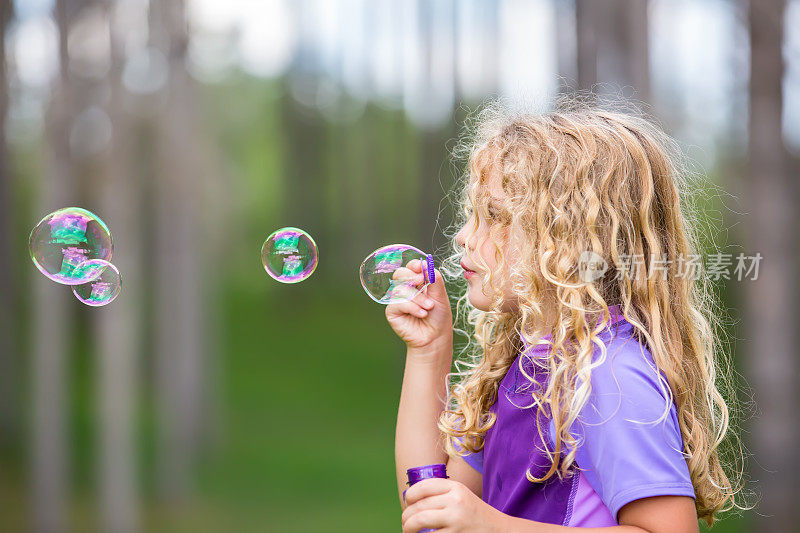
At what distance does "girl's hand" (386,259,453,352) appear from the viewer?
176cm

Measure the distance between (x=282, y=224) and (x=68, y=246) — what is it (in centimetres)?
1552

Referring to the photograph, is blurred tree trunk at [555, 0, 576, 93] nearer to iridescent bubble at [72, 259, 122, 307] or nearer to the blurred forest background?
the blurred forest background

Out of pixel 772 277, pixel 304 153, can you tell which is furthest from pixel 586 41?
pixel 304 153

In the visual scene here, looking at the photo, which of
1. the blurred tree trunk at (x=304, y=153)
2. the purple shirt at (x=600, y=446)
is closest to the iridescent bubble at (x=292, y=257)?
the purple shirt at (x=600, y=446)

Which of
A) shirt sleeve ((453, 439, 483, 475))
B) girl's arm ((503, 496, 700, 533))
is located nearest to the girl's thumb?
Result: shirt sleeve ((453, 439, 483, 475))

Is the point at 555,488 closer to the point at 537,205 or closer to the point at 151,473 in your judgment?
the point at 537,205

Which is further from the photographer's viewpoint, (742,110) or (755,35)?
(742,110)

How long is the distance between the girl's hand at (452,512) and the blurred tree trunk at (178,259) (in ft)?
17.3

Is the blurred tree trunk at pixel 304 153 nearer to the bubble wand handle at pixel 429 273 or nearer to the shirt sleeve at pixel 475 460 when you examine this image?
the bubble wand handle at pixel 429 273

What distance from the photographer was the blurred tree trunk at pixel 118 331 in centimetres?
544

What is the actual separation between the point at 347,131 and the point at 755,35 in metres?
13.3

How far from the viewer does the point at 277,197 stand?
→ 66.1 feet

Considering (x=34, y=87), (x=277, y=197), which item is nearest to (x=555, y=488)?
(x=34, y=87)

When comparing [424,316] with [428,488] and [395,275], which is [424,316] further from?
[428,488]
